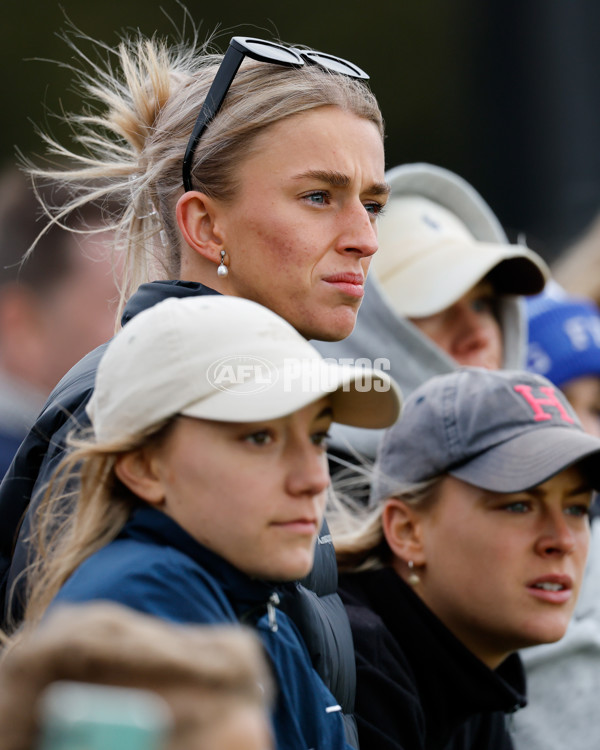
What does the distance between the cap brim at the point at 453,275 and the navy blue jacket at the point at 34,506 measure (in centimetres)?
134

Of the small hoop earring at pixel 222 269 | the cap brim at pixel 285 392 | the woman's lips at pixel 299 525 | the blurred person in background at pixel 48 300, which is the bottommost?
the blurred person in background at pixel 48 300

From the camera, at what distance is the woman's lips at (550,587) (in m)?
2.37

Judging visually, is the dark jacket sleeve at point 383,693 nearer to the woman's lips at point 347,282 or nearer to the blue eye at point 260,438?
the woman's lips at point 347,282

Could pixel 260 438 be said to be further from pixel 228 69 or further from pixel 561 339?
pixel 561 339

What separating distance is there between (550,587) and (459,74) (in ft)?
18.1

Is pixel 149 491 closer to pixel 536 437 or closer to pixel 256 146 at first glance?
pixel 256 146

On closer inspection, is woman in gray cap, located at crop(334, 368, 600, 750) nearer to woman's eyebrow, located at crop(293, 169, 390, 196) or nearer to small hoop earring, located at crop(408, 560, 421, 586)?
small hoop earring, located at crop(408, 560, 421, 586)

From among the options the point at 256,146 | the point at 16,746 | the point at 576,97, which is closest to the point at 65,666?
the point at 16,746

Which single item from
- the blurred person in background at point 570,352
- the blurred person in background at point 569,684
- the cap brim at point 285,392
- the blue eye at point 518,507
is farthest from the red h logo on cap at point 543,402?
the blurred person in background at point 570,352

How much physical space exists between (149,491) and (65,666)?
2.22ft

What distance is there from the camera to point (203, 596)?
4.76 feet

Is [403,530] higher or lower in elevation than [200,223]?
lower

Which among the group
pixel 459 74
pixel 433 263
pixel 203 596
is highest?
pixel 203 596

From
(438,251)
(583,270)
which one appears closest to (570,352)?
(438,251)
